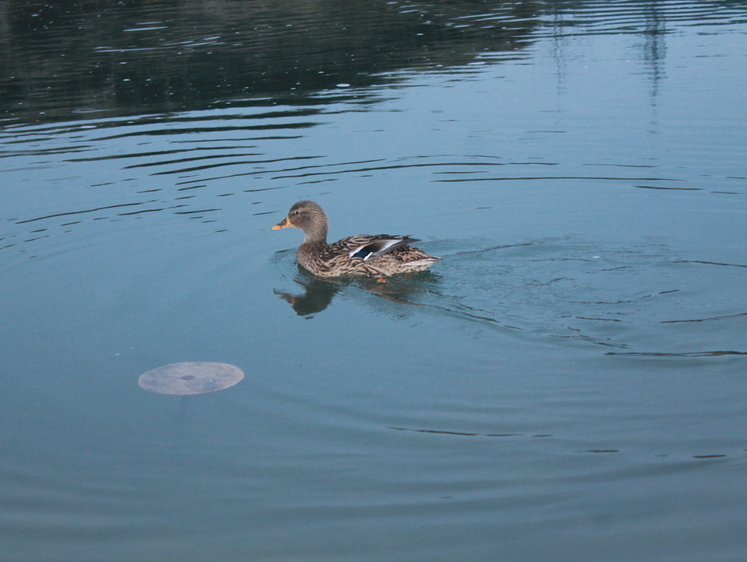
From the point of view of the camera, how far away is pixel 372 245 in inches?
356

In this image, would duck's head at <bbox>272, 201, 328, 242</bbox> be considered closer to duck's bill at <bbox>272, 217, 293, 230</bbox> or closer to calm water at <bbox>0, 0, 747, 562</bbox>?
duck's bill at <bbox>272, 217, 293, 230</bbox>

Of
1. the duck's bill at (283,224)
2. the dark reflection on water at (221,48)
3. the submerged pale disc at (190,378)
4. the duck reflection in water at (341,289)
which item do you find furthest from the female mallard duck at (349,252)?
the dark reflection on water at (221,48)

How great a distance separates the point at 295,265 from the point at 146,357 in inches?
120

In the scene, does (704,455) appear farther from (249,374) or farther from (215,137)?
(215,137)

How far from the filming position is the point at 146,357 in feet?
24.2

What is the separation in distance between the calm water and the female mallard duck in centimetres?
22

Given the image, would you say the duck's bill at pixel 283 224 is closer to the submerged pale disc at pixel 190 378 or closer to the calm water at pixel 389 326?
the calm water at pixel 389 326

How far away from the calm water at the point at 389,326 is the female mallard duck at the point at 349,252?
0.22 metres

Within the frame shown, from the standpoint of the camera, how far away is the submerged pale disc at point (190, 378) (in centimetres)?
667

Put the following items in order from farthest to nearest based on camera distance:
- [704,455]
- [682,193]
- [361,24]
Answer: [361,24] < [682,193] < [704,455]

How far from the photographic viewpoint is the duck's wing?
886 cm

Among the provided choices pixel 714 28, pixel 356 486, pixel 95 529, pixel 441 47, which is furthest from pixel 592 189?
pixel 714 28

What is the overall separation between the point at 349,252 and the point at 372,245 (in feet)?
1.33

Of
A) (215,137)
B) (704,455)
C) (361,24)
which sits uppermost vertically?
(361,24)
